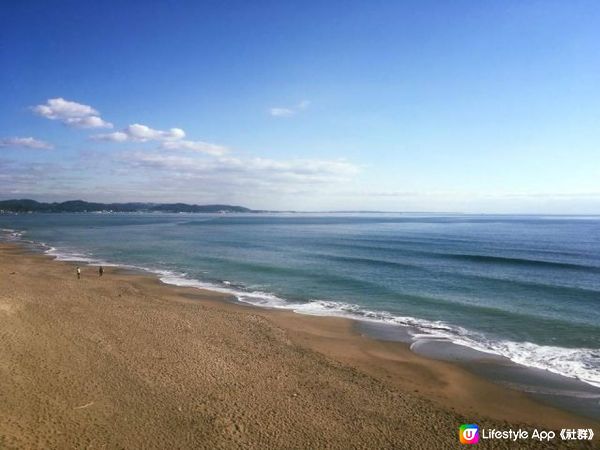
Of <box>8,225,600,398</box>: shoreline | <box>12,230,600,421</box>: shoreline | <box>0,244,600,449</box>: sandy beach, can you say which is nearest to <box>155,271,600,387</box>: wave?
<box>8,225,600,398</box>: shoreline

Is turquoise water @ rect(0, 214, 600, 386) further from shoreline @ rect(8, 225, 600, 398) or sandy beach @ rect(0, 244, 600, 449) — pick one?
sandy beach @ rect(0, 244, 600, 449)

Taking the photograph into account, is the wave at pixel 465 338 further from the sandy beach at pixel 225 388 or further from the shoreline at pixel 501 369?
the sandy beach at pixel 225 388

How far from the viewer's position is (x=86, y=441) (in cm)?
925

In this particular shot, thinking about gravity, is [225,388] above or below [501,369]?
above

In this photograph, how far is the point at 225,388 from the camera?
480 inches

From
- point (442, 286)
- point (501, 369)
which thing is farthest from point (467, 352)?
point (442, 286)

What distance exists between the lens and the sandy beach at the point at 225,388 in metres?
9.82

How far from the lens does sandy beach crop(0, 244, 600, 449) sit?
9820 mm

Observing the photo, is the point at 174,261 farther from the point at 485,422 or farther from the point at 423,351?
the point at 485,422

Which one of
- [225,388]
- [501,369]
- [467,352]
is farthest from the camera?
[467,352]

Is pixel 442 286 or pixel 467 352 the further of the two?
pixel 442 286

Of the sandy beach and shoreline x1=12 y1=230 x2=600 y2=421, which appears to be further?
shoreline x1=12 y1=230 x2=600 y2=421

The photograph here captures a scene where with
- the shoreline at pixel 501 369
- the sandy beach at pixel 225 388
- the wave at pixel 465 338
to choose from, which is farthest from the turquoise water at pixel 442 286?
the sandy beach at pixel 225 388

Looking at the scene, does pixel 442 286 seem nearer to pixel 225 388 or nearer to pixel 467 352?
pixel 467 352
